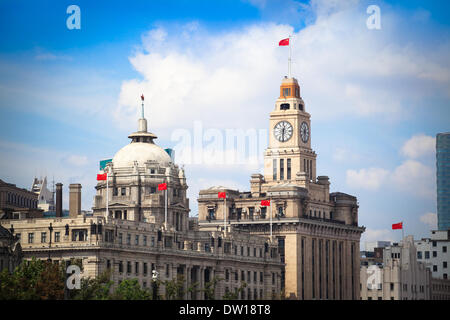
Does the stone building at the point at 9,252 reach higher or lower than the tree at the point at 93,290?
higher

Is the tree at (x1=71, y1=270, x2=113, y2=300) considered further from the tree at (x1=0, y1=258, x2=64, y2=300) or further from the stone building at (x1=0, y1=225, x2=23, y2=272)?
the stone building at (x1=0, y1=225, x2=23, y2=272)

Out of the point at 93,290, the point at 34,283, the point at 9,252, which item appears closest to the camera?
the point at 34,283

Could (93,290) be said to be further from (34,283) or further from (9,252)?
(9,252)

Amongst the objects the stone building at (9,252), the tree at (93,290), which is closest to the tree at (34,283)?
the tree at (93,290)

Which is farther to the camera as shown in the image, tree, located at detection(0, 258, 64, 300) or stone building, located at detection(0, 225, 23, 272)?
stone building, located at detection(0, 225, 23, 272)

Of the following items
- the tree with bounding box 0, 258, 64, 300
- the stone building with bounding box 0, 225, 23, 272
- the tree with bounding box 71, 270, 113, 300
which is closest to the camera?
the tree with bounding box 0, 258, 64, 300

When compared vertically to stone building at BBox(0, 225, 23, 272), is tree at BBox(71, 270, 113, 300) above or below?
below

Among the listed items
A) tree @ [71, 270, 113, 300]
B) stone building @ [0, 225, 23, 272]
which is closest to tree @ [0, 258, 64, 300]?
tree @ [71, 270, 113, 300]

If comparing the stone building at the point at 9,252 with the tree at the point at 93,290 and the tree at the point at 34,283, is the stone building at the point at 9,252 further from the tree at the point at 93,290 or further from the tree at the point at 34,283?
the tree at the point at 93,290

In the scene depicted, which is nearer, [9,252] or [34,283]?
[34,283]

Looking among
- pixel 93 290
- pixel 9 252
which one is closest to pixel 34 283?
pixel 93 290

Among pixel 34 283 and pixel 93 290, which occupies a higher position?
pixel 34 283

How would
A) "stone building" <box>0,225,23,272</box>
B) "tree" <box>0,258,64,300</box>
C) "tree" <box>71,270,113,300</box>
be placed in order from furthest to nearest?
"stone building" <box>0,225,23,272</box>, "tree" <box>71,270,113,300</box>, "tree" <box>0,258,64,300</box>
